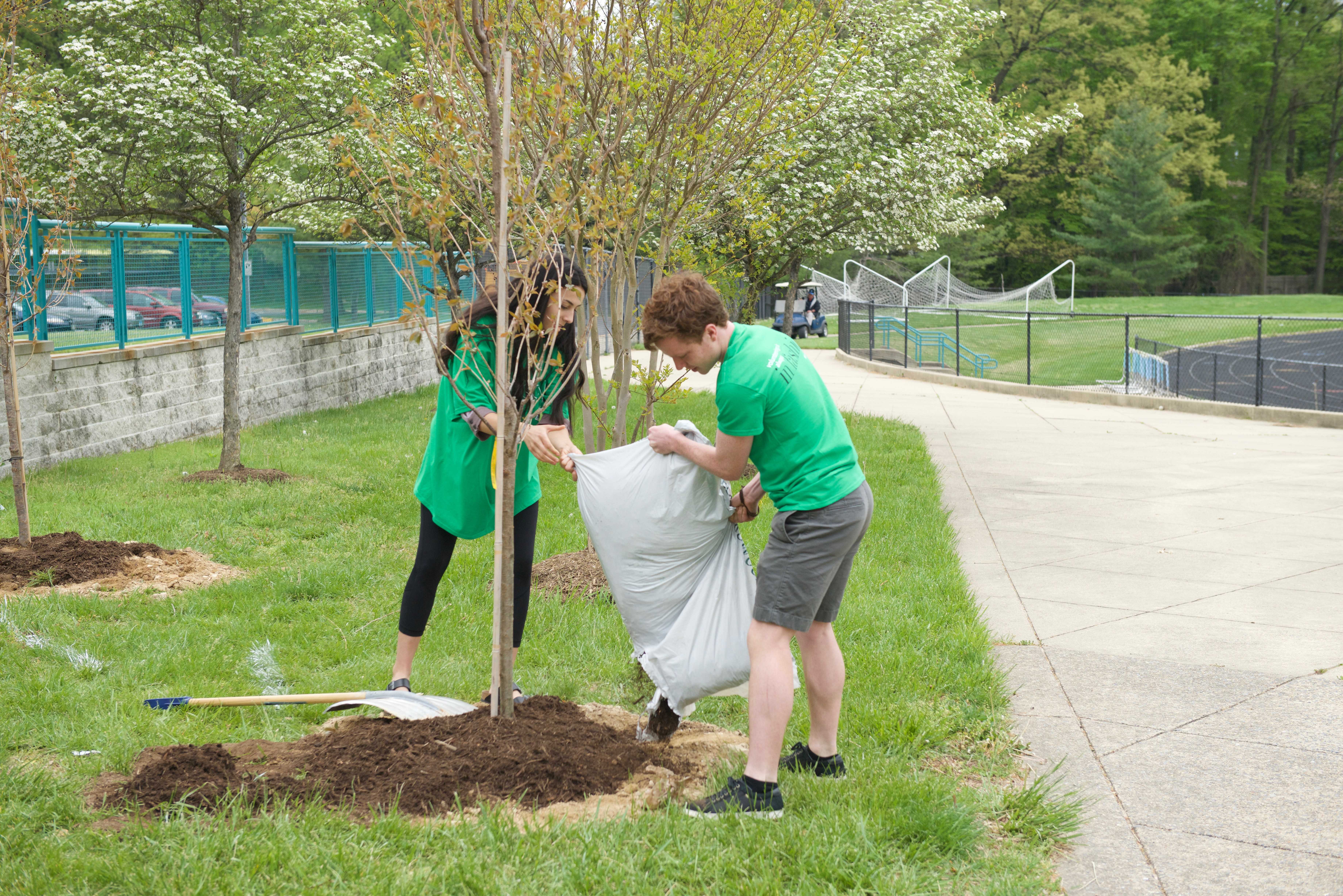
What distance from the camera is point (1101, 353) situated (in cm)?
2958

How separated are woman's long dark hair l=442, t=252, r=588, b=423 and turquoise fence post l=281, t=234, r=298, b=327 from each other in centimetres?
1131

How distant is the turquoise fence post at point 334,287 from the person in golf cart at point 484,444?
12.2m

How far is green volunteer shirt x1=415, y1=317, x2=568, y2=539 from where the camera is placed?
12.6 feet

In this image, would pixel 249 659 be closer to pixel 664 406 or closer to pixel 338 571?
pixel 338 571

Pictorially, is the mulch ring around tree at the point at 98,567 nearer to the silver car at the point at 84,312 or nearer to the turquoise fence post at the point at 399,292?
the silver car at the point at 84,312

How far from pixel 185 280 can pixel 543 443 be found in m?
9.42

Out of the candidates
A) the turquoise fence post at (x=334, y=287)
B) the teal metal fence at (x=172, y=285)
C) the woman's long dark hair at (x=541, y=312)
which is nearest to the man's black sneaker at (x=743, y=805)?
the woman's long dark hair at (x=541, y=312)

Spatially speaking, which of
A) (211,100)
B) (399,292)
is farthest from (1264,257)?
(211,100)

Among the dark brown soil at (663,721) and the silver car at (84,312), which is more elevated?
the silver car at (84,312)

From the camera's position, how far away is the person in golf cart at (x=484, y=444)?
3.61 meters

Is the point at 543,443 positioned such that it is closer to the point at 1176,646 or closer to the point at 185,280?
the point at 1176,646

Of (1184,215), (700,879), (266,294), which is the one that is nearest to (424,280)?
(266,294)

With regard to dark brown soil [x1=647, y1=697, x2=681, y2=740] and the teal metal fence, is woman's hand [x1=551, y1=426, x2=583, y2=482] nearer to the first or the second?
dark brown soil [x1=647, y1=697, x2=681, y2=740]

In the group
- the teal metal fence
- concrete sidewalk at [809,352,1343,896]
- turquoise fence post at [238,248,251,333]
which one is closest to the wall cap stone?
concrete sidewalk at [809,352,1343,896]
